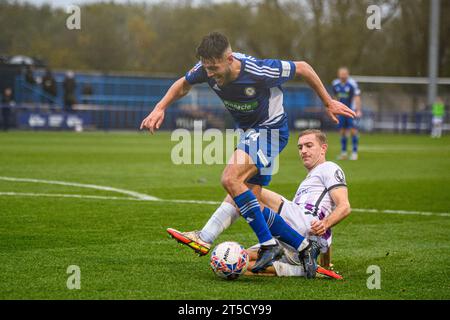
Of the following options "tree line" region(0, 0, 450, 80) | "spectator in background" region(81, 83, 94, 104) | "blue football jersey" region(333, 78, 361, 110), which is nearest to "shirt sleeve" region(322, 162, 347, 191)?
"blue football jersey" region(333, 78, 361, 110)

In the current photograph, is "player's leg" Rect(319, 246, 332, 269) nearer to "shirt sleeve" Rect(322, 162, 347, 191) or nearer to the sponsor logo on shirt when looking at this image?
"shirt sleeve" Rect(322, 162, 347, 191)

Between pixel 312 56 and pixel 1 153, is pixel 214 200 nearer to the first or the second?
pixel 1 153

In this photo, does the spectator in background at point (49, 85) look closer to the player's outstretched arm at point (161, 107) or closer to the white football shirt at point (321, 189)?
the player's outstretched arm at point (161, 107)

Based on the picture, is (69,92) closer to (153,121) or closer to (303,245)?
(153,121)

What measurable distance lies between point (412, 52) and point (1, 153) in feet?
130

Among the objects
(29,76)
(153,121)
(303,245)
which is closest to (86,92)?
(29,76)

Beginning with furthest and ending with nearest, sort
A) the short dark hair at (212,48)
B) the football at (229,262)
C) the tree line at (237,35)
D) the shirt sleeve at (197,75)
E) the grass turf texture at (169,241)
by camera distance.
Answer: the tree line at (237,35) < the shirt sleeve at (197,75) < the short dark hair at (212,48) < the football at (229,262) < the grass turf texture at (169,241)

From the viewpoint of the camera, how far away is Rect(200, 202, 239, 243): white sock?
729cm

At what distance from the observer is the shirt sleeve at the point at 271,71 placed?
7238 millimetres

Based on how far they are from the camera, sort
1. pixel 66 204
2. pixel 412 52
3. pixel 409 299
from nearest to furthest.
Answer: pixel 409 299, pixel 66 204, pixel 412 52

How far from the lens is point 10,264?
691 centimetres

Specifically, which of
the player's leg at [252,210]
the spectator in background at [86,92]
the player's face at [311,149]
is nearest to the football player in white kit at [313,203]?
the player's face at [311,149]

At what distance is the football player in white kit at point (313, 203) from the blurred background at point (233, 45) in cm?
3601
